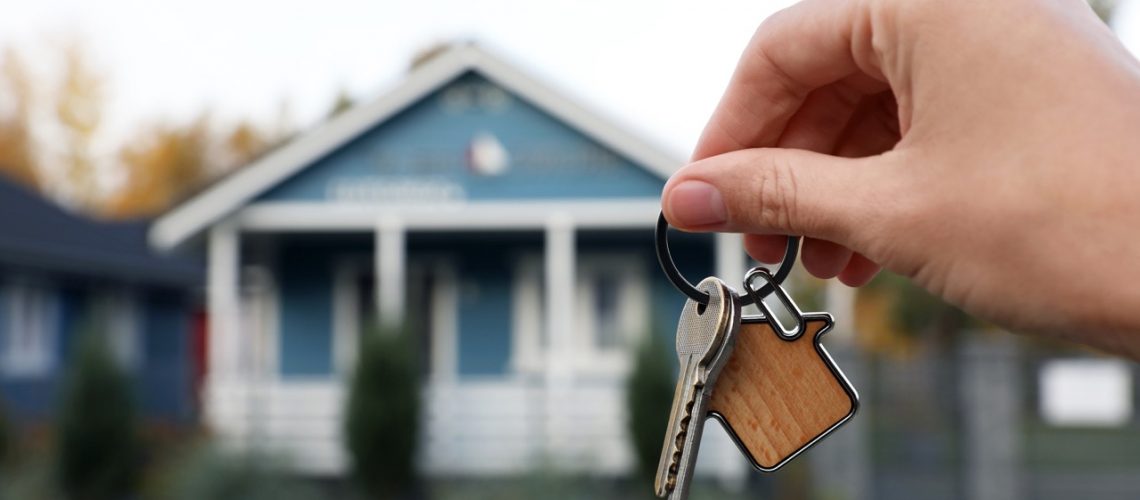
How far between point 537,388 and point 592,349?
4.96 feet

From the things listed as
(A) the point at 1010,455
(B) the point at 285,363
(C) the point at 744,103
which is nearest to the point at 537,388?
(B) the point at 285,363

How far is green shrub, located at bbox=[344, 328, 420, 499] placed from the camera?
12523 mm

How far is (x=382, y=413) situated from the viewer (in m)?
12.5

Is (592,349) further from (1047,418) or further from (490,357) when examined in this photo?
(1047,418)

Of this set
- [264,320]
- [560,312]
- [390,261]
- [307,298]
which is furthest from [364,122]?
[264,320]

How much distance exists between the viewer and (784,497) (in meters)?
13.3

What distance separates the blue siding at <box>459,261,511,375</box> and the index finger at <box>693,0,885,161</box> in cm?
1456

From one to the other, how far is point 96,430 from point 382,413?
3.37m

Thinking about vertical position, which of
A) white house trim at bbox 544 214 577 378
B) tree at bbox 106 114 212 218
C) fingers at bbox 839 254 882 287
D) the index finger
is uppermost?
tree at bbox 106 114 212 218

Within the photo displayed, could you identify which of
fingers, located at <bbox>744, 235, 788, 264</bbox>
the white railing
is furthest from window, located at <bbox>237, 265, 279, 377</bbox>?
fingers, located at <bbox>744, 235, 788, 264</bbox>

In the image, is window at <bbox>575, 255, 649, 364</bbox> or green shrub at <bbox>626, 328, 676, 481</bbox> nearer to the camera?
green shrub at <bbox>626, 328, 676, 481</bbox>

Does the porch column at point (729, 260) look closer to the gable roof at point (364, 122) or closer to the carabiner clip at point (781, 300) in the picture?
the gable roof at point (364, 122)

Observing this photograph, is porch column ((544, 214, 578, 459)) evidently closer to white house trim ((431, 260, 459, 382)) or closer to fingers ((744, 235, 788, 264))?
white house trim ((431, 260, 459, 382))

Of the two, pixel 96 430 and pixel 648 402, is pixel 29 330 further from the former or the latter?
pixel 648 402
